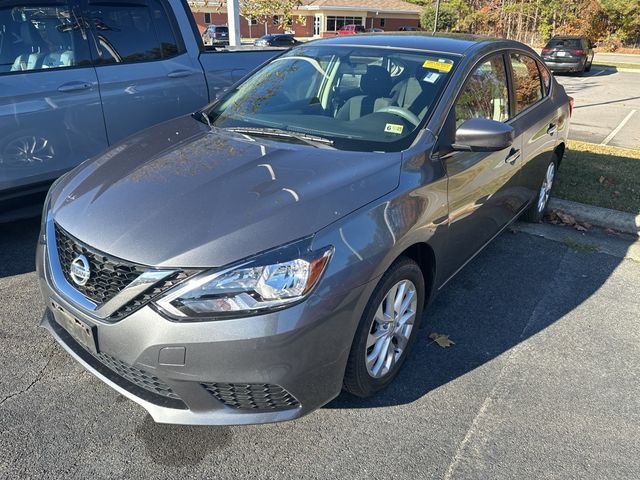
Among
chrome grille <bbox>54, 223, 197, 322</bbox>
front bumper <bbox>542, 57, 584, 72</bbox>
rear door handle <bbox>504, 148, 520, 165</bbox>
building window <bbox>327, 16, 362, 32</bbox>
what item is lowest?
front bumper <bbox>542, 57, 584, 72</bbox>

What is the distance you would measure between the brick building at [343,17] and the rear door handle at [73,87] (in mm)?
47251

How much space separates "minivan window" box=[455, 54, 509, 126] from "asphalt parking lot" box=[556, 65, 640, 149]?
5.99 meters

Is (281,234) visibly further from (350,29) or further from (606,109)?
(350,29)

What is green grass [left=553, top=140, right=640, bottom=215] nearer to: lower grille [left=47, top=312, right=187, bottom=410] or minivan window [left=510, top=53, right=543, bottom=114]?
minivan window [left=510, top=53, right=543, bottom=114]

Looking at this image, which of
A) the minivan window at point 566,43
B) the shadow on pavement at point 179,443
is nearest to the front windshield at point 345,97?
the shadow on pavement at point 179,443

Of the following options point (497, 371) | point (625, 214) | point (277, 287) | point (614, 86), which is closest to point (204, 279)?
point (277, 287)

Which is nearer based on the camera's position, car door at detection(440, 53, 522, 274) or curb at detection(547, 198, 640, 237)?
car door at detection(440, 53, 522, 274)

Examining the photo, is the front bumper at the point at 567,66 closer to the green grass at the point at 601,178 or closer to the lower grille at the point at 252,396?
the green grass at the point at 601,178

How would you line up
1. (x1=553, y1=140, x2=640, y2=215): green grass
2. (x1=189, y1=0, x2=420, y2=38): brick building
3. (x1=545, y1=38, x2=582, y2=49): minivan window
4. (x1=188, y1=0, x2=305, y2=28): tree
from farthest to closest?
(x1=189, y1=0, x2=420, y2=38): brick building → (x1=545, y1=38, x2=582, y2=49): minivan window → (x1=188, y1=0, x2=305, y2=28): tree → (x1=553, y1=140, x2=640, y2=215): green grass

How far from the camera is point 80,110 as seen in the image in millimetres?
4141

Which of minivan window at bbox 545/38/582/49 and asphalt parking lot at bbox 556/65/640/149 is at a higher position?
minivan window at bbox 545/38/582/49

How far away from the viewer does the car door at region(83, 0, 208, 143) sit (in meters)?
4.29

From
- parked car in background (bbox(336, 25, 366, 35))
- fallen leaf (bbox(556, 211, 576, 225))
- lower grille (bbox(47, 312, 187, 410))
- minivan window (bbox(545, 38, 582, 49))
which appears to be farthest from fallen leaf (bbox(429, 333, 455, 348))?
parked car in background (bbox(336, 25, 366, 35))

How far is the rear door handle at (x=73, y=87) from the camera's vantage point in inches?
158
